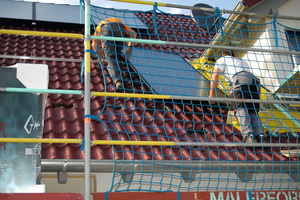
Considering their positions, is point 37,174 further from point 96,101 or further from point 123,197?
point 96,101

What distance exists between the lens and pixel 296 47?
6.45m

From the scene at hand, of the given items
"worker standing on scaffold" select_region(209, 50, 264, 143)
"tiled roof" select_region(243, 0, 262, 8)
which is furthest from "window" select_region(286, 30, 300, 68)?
"worker standing on scaffold" select_region(209, 50, 264, 143)

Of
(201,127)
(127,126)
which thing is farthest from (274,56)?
(127,126)

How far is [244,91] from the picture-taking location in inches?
192

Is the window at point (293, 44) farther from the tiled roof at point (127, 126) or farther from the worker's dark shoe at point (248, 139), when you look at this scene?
the worker's dark shoe at point (248, 139)

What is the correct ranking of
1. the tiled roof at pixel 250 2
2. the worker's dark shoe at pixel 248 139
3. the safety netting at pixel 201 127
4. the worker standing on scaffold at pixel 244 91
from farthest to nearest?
1. the tiled roof at pixel 250 2
2. the worker standing on scaffold at pixel 244 91
3. the worker's dark shoe at pixel 248 139
4. the safety netting at pixel 201 127

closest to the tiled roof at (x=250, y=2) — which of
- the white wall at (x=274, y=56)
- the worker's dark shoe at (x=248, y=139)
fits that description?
the white wall at (x=274, y=56)

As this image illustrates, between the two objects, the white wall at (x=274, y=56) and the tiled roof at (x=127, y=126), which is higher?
the white wall at (x=274, y=56)

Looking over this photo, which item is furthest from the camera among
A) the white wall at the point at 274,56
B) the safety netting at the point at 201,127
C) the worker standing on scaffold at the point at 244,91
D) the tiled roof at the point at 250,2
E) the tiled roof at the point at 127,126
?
the tiled roof at the point at 250,2

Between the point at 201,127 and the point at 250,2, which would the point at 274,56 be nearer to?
the point at 250,2

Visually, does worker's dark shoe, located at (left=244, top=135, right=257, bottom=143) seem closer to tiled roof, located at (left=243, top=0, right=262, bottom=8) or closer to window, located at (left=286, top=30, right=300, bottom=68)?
window, located at (left=286, top=30, right=300, bottom=68)

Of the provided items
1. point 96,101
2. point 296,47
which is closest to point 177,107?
point 96,101

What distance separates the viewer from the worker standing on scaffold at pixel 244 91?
463 cm

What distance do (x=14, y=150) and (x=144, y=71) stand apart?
262cm
